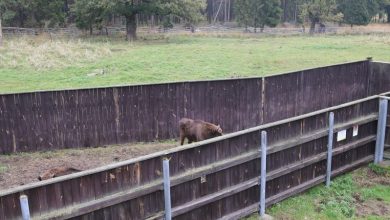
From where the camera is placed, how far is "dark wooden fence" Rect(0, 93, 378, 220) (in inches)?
181

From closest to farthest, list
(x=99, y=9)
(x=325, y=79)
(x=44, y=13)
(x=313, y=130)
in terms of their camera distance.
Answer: (x=313, y=130) < (x=325, y=79) < (x=99, y=9) < (x=44, y=13)

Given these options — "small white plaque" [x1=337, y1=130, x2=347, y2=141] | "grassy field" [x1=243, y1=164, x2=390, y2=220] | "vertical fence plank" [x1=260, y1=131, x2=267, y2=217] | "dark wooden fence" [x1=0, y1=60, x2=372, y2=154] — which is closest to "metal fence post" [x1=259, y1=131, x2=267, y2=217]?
"vertical fence plank" [x1=260, y1=131, x2=267, y2=217]

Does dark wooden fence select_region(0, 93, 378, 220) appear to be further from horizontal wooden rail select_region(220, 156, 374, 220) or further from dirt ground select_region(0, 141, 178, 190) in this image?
dirt ground select_region(0, 141, 178, 190)

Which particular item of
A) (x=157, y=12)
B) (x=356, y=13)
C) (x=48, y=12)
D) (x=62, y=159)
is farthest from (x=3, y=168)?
(x=356, y=13)

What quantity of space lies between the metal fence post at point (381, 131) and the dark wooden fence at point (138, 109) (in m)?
3.54

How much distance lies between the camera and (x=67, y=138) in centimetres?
987

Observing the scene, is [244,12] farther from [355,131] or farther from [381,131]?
[355,131]

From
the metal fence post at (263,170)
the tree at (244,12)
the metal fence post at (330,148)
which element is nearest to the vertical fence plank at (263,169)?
the metal fence post at (263,170)

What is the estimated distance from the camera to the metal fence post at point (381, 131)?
8047 millimetres

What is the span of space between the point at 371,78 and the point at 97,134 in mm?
9051

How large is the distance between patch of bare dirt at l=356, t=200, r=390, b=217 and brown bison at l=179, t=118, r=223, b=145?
3100 mm

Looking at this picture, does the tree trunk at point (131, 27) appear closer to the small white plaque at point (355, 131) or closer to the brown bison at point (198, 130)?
the brown bison at point (198, 130)

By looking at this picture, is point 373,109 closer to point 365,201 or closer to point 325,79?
point 365,201

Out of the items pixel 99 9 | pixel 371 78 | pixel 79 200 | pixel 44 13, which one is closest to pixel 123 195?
pixel 79 200
